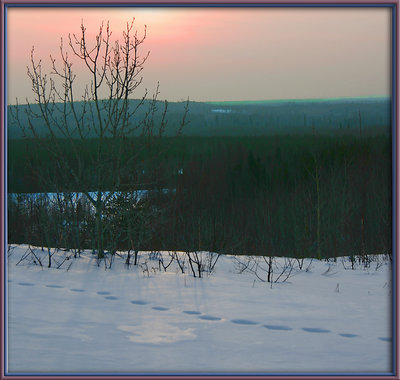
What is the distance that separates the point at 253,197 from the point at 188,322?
196 ft

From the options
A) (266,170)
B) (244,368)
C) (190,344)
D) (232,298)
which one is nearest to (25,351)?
(190,344)

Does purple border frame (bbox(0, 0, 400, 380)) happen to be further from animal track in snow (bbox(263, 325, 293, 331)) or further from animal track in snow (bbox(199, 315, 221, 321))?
animal track in snow (bbox(199, 315, 221, 321))

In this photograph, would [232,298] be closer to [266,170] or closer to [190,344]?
[190,344]

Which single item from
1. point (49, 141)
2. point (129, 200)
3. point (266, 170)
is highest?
point (266, 170)

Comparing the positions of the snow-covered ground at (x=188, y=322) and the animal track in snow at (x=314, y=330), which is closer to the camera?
the snow-covered ground at (x=188, y=322)

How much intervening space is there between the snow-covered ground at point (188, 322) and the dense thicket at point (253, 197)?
1966 mm

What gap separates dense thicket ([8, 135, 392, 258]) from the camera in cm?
912

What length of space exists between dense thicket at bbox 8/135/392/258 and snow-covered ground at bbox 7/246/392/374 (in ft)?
6.45

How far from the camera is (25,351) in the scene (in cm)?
402

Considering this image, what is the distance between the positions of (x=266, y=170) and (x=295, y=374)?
66881 millimetres

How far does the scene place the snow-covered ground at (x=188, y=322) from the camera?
389 cm

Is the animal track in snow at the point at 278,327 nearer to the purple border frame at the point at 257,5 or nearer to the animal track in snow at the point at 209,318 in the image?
the animal track in snow at the point at 209,318

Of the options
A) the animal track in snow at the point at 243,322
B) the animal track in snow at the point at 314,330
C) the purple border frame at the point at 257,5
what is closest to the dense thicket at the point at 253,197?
the animal track in snow at the point at 243,322

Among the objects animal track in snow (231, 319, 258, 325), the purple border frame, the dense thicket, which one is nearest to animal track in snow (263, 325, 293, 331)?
animal track in snow (231, 319, 258, 325)
